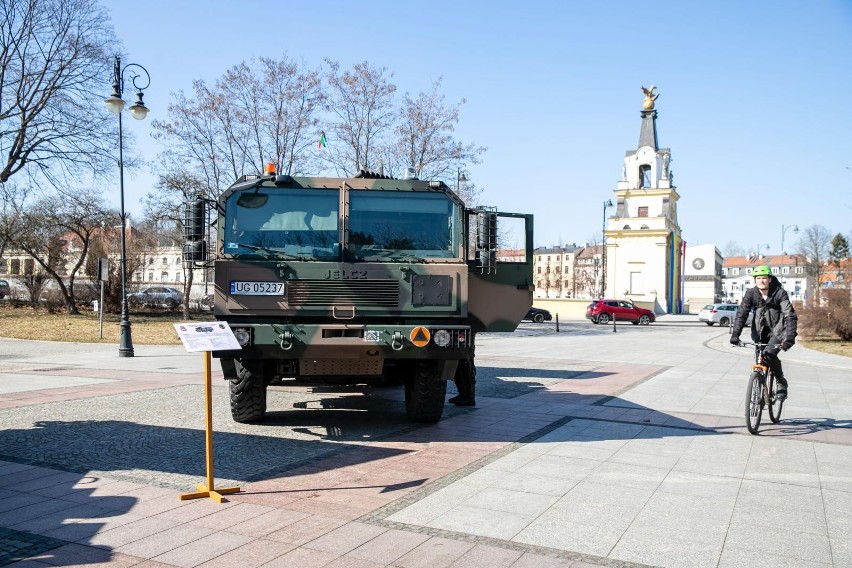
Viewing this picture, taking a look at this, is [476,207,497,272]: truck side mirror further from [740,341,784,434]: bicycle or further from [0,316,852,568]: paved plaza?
[740,341,784,434]: bicycle

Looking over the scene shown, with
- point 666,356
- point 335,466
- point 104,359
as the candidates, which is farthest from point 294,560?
point 666,356

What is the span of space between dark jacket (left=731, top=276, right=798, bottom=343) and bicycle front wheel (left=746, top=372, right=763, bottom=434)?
1.79 feet

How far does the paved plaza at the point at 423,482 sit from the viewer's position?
14.0ft

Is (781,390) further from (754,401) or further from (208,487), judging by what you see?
(208,487)

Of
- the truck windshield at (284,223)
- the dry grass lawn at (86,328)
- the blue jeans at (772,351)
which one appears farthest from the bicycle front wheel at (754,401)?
the dry grass lawn at (86,328)

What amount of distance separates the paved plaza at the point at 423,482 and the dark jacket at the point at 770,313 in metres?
1.23

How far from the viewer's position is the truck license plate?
7.24 meters

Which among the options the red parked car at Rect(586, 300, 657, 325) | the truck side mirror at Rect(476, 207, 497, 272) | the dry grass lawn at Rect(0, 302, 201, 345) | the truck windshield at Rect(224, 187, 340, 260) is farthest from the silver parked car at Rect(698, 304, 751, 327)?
the truck windshield at Rect(224, 187, 340, 260)

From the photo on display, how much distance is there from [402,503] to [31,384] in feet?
30.4

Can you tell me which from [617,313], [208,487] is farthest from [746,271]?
[208,487]

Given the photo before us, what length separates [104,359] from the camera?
1748 cm

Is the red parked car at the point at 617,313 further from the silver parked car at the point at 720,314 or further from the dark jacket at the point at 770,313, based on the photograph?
the dark jacket at the point at 770,313

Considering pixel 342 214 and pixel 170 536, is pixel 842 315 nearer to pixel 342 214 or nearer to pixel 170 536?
pixel 342 214

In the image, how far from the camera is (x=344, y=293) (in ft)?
24.0
